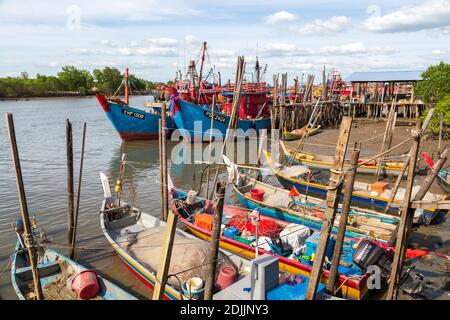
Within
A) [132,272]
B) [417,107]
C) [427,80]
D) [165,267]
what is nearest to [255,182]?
[132,272]

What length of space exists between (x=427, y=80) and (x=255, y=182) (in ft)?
65.7

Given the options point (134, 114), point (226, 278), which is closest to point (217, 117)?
point (134, 114)

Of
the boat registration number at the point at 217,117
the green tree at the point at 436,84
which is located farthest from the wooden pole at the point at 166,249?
the green tree at the point at 436,84

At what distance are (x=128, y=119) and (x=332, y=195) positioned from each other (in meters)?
28.1

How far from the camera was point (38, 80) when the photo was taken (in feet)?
365

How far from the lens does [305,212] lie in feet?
43.7

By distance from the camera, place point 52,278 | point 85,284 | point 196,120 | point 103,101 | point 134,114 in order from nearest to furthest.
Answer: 1. point 85,284
2. point 52,278
3. point 103,101
4. point 196,120
5. point 134,114

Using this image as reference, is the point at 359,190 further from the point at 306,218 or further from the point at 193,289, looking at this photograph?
the point at 193,289

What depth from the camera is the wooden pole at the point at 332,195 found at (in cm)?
665

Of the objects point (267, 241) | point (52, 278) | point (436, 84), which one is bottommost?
point (52, 278)

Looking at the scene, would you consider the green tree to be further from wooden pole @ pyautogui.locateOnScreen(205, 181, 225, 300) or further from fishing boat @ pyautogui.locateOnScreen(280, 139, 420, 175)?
wooden pole @ pyautogui.locateOnScreen(205, 181, 225, 300)

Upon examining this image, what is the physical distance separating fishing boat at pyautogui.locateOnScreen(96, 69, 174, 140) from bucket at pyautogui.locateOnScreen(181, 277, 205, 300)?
24.2m

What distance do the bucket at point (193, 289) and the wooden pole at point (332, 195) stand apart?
2524mm
